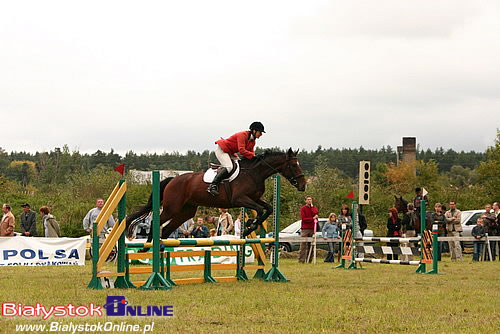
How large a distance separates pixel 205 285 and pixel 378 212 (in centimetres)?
2508

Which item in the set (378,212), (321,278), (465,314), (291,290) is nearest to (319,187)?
(378,212)

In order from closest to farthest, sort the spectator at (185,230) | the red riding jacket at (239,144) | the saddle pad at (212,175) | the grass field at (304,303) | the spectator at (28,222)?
1. the grass field at (304,303)
2. the red riding jacket at (239,144)
3. the saddle pad at (212,175)
4. the spectator at (28,222)
5. the spectator at (185,230)

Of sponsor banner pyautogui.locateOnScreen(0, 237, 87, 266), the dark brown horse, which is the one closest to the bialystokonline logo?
the dark brown horse

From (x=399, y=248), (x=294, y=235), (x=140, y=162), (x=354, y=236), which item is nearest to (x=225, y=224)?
(x=294, y=235)

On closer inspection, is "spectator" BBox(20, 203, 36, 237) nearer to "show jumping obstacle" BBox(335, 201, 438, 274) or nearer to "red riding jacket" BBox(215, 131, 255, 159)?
"show jumping obstacle" BBox(335, 201, 438, 274)

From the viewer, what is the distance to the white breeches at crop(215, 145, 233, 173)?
11742mm

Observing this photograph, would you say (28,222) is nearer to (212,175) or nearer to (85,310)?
(212,175)

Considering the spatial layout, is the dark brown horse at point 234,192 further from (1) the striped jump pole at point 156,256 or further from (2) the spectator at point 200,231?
(2) the spectator at point 200,231

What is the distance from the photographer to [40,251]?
17.8 m

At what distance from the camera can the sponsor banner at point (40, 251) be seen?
57.4 ft

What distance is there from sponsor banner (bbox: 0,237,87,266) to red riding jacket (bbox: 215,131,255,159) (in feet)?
25.1

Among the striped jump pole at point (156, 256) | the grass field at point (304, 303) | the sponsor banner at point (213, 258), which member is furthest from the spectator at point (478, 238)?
the striped jump pole at point (156, 256)

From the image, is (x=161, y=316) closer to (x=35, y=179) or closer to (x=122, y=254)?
(x=122, y=254)

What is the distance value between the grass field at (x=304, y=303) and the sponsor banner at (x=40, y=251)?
18.0 feet
